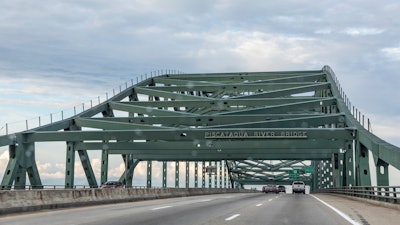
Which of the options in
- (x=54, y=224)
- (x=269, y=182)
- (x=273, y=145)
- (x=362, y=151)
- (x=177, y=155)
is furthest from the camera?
(x=269, y=182)

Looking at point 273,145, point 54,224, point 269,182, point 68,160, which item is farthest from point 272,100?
point 269,182

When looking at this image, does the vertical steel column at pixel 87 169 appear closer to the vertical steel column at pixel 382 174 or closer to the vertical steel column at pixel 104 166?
the vertical steel column at pixel 104 166

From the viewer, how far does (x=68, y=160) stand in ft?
151

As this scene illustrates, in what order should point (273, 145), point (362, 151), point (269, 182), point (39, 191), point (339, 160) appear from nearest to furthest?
point (39, 191), point (362, 151), point (273, 145), point (339, 160), point (269, 182)

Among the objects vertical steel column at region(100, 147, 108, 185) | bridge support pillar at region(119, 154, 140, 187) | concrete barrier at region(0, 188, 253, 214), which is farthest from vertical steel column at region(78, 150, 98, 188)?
bridge support pillar at region(119, 154, 140, 187)

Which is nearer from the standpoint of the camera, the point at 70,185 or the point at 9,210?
the point at 9,210

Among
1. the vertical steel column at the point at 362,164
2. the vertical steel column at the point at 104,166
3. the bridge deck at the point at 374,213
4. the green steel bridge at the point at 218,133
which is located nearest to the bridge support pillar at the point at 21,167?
the green steel bridge at the point at 218,133

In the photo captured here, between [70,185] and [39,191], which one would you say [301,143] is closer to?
[70,185]

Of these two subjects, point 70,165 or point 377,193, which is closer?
point 377,193

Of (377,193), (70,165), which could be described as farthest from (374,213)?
(70,165)

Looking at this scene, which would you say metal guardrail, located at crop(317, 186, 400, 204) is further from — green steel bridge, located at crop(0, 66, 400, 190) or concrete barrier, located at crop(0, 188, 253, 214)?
concrete barrier, located at crop(0, 188, 253, 214)

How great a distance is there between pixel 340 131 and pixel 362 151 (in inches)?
112

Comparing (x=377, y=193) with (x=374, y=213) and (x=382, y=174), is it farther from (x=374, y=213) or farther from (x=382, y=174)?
(x=374, y=213)

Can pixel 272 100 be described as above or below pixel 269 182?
above
